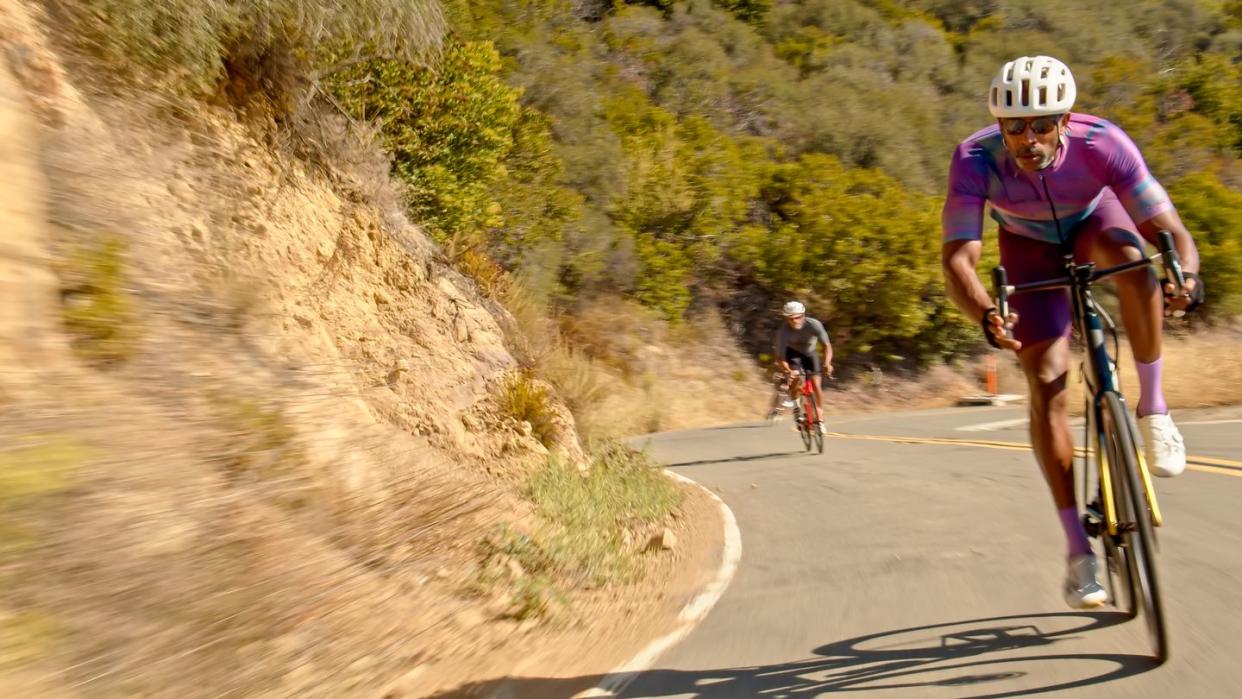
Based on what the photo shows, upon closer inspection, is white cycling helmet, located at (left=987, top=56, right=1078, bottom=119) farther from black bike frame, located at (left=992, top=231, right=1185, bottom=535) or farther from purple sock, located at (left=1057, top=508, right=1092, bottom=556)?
purple sock, located at (left=1057, top=508, right=1092, bottom=556)

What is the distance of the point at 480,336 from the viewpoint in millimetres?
10938

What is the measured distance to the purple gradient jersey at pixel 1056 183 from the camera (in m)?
4.46

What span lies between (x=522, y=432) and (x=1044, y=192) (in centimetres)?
592

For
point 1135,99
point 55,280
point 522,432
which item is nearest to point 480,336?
point 522,432

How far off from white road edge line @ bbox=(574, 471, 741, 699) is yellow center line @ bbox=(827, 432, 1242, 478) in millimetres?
2094

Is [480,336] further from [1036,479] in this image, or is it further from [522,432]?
[1036,479]

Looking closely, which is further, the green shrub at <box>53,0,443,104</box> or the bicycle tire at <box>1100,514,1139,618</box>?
the green shrub at <box>53,0,443,104</box>

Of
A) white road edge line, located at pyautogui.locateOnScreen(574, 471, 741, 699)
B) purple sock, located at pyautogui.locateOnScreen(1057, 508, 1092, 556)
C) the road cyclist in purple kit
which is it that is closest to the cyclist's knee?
the road cyclist in purple kit

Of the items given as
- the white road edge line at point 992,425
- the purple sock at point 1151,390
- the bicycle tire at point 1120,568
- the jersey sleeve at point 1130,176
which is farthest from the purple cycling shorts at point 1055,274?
the white road edge line at point 992,425

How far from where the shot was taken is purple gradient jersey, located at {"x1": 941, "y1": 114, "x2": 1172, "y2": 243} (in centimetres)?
446

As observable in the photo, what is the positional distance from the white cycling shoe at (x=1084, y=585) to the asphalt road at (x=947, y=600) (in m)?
0.19

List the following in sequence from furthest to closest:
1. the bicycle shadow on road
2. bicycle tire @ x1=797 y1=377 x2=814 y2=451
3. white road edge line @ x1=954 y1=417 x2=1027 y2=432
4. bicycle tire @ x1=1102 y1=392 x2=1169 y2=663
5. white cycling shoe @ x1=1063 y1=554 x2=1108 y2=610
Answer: white road edge line @ x1=954 y1=417 x2=1027 y2=432
bicycle tire @ x1=797 y1=377 x2=814 y2=451
white cycling shoe @ x1=1063 y1=554 x2=1108 y2=610
the bicycle shadow on road
bicycle tire @ x1=1102 y1=392 x2=1169 y2=663

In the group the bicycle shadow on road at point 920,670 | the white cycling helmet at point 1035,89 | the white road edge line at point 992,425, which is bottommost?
the white road edge line at point 992,425

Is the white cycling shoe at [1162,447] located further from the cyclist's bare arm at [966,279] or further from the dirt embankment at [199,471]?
the dirt embankment at [199,471]
